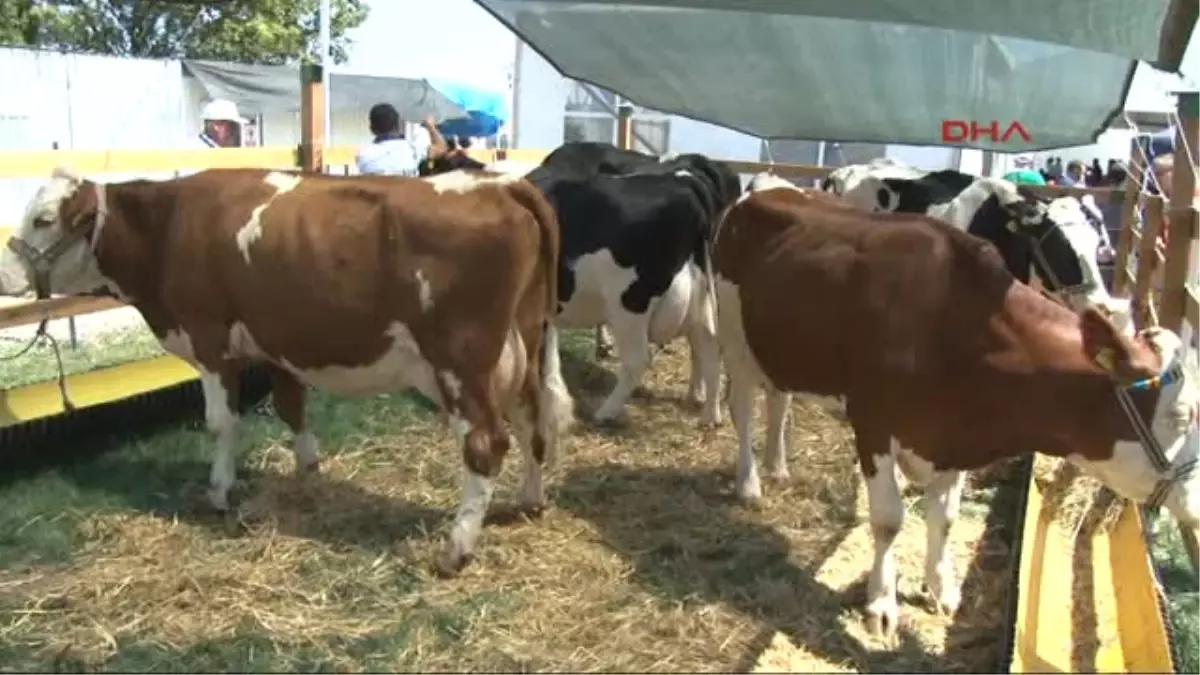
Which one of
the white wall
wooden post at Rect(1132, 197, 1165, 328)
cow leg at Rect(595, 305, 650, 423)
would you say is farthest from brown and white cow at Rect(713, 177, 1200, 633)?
the white wall

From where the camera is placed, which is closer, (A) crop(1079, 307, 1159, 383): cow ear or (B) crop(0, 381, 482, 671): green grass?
(A) crop(1079, 307, 1159, 383): cow ear

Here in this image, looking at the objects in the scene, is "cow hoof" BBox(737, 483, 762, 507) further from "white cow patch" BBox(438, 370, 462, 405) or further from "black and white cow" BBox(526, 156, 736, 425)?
"white cow patch" BBox(438, 370, 462, 405)

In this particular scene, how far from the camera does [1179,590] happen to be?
5.03m

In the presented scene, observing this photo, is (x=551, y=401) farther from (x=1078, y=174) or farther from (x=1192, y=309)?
(x=1078, y=174)

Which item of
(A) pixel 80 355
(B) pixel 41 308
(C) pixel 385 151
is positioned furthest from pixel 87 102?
(B) pixel 41 308

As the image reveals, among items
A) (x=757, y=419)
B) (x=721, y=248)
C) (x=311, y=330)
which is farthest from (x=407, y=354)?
(x=757, y=419)

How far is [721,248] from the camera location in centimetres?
573

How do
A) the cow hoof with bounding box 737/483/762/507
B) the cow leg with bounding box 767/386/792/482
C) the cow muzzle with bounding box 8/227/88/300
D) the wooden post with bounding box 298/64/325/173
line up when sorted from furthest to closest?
the wooden post with bounding box 298/64/325/173 < the cow leg with bounding box 767/386/792/482 < the cow hoof with bounding box 737/483/762/507 < the cow muzzle with bounding box 8/227/88/300

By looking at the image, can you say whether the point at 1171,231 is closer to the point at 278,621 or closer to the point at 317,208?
the point at 317,208

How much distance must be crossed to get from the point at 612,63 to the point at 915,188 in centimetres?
308

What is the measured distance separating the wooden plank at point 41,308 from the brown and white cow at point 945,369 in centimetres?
348

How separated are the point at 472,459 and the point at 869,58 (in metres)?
2.57

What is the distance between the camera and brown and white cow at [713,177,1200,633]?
393cm

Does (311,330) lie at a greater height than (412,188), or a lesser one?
lesser
